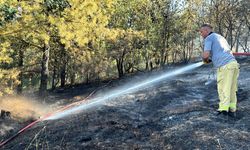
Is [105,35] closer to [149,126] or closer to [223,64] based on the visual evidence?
[149,126]

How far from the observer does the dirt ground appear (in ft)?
22.5

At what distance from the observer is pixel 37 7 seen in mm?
10977

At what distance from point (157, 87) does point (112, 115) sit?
4252mm

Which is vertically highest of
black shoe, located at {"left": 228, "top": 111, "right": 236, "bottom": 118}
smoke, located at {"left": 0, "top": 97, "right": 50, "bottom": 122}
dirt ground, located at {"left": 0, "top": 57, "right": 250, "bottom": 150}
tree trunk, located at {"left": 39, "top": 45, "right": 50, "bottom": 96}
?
tree trunk, located at {"left": 39, "top": 45, "right": 50, "bottom": 96}

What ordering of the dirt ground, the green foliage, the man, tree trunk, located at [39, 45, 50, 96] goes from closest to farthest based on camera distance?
the dirt ground, the man, the green foliage, tree trunk, located at [39, 45, 50, 96]

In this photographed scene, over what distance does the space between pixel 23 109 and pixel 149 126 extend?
698 centimetres

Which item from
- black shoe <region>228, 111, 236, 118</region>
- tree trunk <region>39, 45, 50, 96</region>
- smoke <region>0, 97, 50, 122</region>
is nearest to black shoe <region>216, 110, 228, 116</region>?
black shoe <region>228, 111, 236, 118</region>

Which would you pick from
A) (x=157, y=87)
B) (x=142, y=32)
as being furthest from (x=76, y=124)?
(x=142, y=32)

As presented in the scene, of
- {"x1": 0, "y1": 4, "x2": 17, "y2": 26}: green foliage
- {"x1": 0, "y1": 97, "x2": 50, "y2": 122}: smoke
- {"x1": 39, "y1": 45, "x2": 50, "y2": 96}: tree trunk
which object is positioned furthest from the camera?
{"x1": 39, "y1": 45, "x2": 50, "y2": 96}: tree trunk

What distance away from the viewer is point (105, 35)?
17125 millimetres

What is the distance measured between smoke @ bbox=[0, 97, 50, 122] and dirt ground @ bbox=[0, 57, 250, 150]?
570mm

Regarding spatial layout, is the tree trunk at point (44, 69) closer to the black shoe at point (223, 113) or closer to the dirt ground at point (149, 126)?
the dirt ground at point (149, 126)

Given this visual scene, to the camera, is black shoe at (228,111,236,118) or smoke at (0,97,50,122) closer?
black shoe at (228,111,236,118)

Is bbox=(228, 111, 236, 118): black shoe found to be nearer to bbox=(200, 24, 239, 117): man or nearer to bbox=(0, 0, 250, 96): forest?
bbox=(200, 24, 239, 117): man
